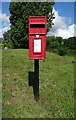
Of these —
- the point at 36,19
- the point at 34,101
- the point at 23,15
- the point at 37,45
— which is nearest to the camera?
the point at 36,19

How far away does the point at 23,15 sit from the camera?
24.8 metres

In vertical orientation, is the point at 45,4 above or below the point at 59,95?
above

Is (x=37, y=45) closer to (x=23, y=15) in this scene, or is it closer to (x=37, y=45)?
(x=37, y=45)

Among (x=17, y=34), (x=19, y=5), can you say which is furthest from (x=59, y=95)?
(x=19, y=5)

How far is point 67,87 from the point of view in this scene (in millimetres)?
5777

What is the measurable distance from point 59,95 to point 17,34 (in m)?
21.5

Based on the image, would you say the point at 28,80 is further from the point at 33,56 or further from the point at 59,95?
the point at 33,56

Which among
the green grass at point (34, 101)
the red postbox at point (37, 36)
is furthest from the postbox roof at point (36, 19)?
the green grass at point (34, 101)

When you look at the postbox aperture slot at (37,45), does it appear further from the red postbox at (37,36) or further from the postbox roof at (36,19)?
the postbox roof at (36,19)

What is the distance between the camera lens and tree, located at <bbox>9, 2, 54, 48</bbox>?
24859mm

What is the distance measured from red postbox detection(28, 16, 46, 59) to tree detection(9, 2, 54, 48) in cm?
2111

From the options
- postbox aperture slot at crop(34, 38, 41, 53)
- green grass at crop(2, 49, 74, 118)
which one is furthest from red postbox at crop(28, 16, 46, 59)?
green grass at crop(2, 49, 74, 118)

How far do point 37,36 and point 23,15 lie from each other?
21804 millimetres

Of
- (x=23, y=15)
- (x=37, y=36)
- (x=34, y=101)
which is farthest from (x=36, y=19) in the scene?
(x=23, y=15)
